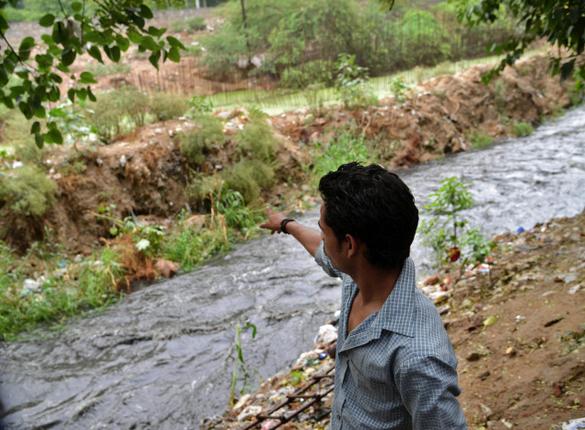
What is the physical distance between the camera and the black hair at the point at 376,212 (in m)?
1.21

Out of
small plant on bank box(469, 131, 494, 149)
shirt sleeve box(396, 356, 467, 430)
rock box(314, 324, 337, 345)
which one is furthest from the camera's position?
small plant on bank box(469, 131, 494, 149)

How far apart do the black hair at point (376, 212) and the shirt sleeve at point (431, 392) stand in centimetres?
27

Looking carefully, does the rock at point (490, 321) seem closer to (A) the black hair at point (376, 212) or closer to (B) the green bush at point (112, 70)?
(A) the black hair at point (376, 212)

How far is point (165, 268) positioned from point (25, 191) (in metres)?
2.08

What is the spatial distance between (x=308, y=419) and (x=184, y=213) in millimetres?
5316

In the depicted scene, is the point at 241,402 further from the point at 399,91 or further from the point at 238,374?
the point at 399,91

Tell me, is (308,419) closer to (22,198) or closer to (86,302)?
(86,302)

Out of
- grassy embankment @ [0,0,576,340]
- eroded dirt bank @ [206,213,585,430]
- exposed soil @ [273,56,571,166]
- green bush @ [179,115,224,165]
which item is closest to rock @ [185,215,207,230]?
grassy embankment @ [0,0,576,340]

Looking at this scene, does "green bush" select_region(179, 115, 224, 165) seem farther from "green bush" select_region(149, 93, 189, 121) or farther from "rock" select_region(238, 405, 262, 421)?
"rock" select_region(238, 405, 262, 421)

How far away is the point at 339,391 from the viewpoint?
141 cm

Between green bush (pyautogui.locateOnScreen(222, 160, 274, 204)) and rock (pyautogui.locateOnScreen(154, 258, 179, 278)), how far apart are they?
6.25 ft

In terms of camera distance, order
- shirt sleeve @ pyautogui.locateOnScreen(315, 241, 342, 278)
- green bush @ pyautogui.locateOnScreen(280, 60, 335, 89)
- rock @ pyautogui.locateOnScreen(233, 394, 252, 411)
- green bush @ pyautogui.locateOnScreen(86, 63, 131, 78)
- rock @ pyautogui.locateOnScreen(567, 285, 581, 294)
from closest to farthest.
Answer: shirt sleeve @ pyautogui.locateOnScreen(315, 241, 342, 278), rock @ pyautogui.locateOnScreen(567, 285, 581, 294), rock @ pyautogui.locateOnScreen(233, 394, 252, 411), green bush @ pyautogui.locateOnScreen(280, 60, 335, 89), green bush @ pyautogui.locateOnScreen(86, 63, 131, 78)

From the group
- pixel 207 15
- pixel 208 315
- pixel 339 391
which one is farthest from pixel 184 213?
pixel 207 15

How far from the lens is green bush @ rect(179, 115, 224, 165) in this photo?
27.2 ft
